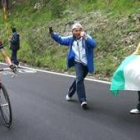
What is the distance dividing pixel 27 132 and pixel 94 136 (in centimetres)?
120

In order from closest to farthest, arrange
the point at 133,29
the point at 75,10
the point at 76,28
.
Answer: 1. the point at 76,28
2. the point at 133,29
3. the point at 75,10

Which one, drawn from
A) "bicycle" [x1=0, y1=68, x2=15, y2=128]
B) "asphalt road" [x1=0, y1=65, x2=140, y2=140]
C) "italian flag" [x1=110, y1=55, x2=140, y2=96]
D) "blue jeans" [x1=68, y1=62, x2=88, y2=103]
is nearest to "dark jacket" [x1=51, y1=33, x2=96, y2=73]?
"blue jeans" [x1=68, y1=62, x2=88, y2=103]

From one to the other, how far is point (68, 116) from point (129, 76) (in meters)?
1.49

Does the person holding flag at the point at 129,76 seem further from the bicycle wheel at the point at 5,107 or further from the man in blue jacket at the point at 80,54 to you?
the bicycle wheel at the point at 5,107

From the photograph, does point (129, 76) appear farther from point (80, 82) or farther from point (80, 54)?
point (80, 54)

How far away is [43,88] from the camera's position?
43.9ft

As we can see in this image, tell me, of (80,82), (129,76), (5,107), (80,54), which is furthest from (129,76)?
(5,107)

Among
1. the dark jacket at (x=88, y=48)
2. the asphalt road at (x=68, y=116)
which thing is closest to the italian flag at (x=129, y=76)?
the asphalt road at (x=68, y=116)

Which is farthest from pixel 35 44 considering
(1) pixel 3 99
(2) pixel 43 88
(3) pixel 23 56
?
(1) pixel 3 99

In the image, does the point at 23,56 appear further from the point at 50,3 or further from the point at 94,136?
the point at 94,136

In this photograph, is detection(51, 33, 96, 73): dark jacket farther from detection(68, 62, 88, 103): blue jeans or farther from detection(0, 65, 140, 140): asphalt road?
detection(0, 65, 140, 140): asphalt road

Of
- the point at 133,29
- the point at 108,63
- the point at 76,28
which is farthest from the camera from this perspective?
the point at 133,29

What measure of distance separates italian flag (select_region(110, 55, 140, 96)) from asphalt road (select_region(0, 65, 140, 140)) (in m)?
0.61

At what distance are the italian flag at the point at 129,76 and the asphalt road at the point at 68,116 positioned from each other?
61cm
